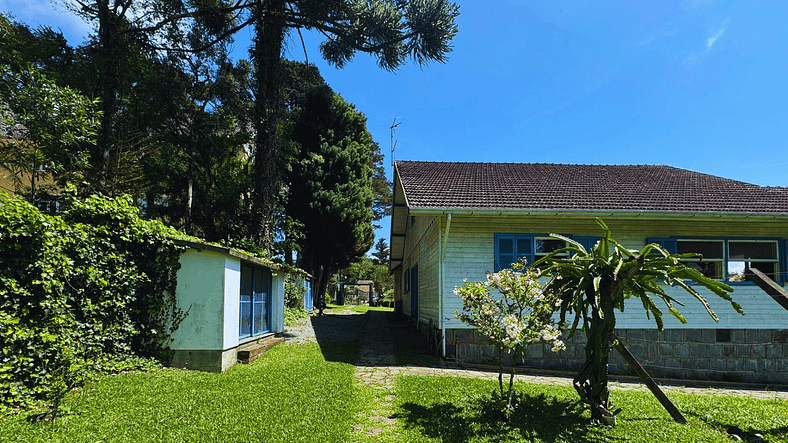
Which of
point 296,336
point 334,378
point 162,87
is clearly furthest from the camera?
point 162,87

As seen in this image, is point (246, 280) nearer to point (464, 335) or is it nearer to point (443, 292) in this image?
point (443, 292)

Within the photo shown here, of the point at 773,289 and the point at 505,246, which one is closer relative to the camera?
the point at 773,289

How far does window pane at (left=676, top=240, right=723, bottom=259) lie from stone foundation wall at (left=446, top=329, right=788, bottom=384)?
202 centimetres

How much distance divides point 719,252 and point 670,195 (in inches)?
76.8

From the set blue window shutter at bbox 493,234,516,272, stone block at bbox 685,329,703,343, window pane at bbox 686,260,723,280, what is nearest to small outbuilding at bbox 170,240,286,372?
blue window shutter at bbox 493,234,516,272

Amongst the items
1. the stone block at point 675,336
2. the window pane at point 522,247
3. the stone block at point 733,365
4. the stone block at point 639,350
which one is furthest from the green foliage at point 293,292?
the stone block at point 733,365

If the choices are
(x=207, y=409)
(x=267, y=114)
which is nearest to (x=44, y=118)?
(x=267, y=114)

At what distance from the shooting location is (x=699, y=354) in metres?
10.8

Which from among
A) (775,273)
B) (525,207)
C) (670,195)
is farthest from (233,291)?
(775,273)

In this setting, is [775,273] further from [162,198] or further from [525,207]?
[162,198]

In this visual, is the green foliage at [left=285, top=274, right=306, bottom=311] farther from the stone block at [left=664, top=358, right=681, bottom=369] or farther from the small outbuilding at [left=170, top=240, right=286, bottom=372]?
the stone block at [left=664, top=358, right=681, bottom=369]

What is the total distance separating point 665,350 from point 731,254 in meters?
3.30

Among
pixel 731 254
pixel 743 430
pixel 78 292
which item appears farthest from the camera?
pixel 731 254

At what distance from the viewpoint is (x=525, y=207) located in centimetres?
1038
